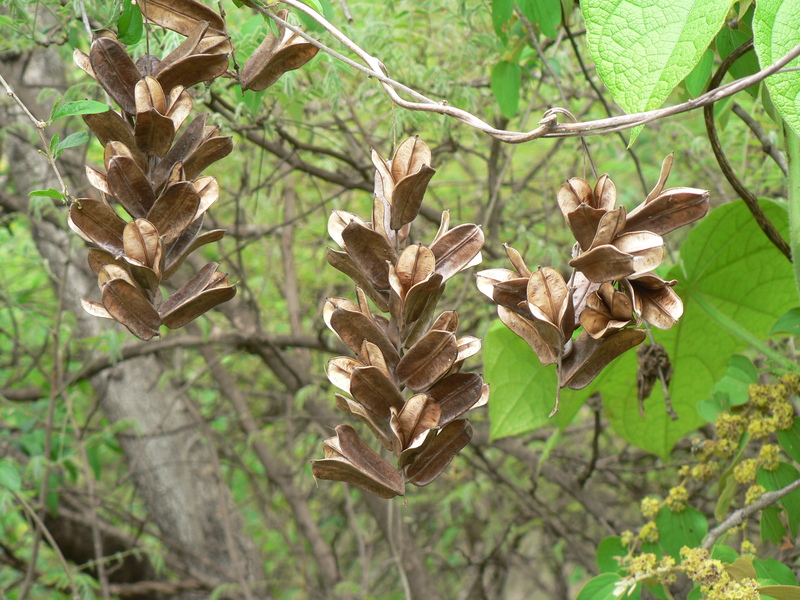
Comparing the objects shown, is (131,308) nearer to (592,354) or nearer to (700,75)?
(592,354)

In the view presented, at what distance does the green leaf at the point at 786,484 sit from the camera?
813mm

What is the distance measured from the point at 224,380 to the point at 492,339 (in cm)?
140

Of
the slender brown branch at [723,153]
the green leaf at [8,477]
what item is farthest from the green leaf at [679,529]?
the green leaf at [8,477]

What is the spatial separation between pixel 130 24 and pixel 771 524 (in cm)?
90

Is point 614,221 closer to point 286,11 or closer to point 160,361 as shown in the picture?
point 286,11

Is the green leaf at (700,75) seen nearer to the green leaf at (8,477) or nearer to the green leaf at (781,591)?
the green leaf at (781,591)

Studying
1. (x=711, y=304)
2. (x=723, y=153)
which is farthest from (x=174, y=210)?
(x=711, y=304)

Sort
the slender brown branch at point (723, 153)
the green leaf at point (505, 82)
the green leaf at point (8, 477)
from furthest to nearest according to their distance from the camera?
the green leaf at point (8, 477) → the green leaf at point (505, 82) → the slender brown branch at point (723, 153)

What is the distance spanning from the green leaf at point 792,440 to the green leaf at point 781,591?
196mm

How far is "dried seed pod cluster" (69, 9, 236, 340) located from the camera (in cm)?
55

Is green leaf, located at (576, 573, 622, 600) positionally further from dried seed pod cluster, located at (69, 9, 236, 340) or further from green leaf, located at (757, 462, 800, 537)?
dried seed pod cluster, located at (69, 9, 236, 340)

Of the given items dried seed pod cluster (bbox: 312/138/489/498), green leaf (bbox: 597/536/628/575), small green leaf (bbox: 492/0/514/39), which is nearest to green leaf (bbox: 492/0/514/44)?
small green leaf (bbox: 492/0/514/39)

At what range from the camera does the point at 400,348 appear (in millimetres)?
549

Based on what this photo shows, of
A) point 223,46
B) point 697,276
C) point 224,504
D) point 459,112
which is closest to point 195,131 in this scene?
point 223,46
